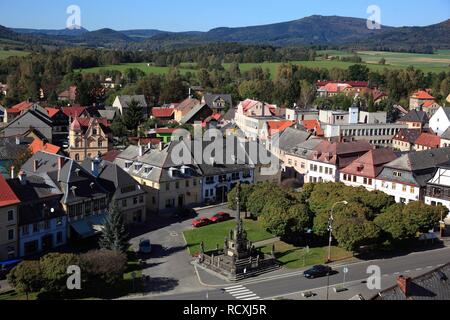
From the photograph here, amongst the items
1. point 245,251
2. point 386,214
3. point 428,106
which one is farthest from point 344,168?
point 428,106

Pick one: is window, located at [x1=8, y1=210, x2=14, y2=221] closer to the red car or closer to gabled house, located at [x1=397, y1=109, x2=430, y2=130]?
the red car

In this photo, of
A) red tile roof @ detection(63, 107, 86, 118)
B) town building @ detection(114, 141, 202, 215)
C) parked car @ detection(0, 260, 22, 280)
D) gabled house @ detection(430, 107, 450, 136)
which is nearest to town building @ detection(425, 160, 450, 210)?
town building @ detection(114, 141, 202, 215)

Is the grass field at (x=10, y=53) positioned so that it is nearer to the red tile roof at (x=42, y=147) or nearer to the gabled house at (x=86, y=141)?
the gabled house at (x=86, y=141)

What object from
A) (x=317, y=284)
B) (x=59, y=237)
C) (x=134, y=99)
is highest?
(x=134, y=99)

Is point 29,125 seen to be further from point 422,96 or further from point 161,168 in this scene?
point 422,96

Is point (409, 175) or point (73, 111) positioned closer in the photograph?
point (409, 175)

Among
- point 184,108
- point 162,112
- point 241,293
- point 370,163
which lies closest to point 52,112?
point 162,112
